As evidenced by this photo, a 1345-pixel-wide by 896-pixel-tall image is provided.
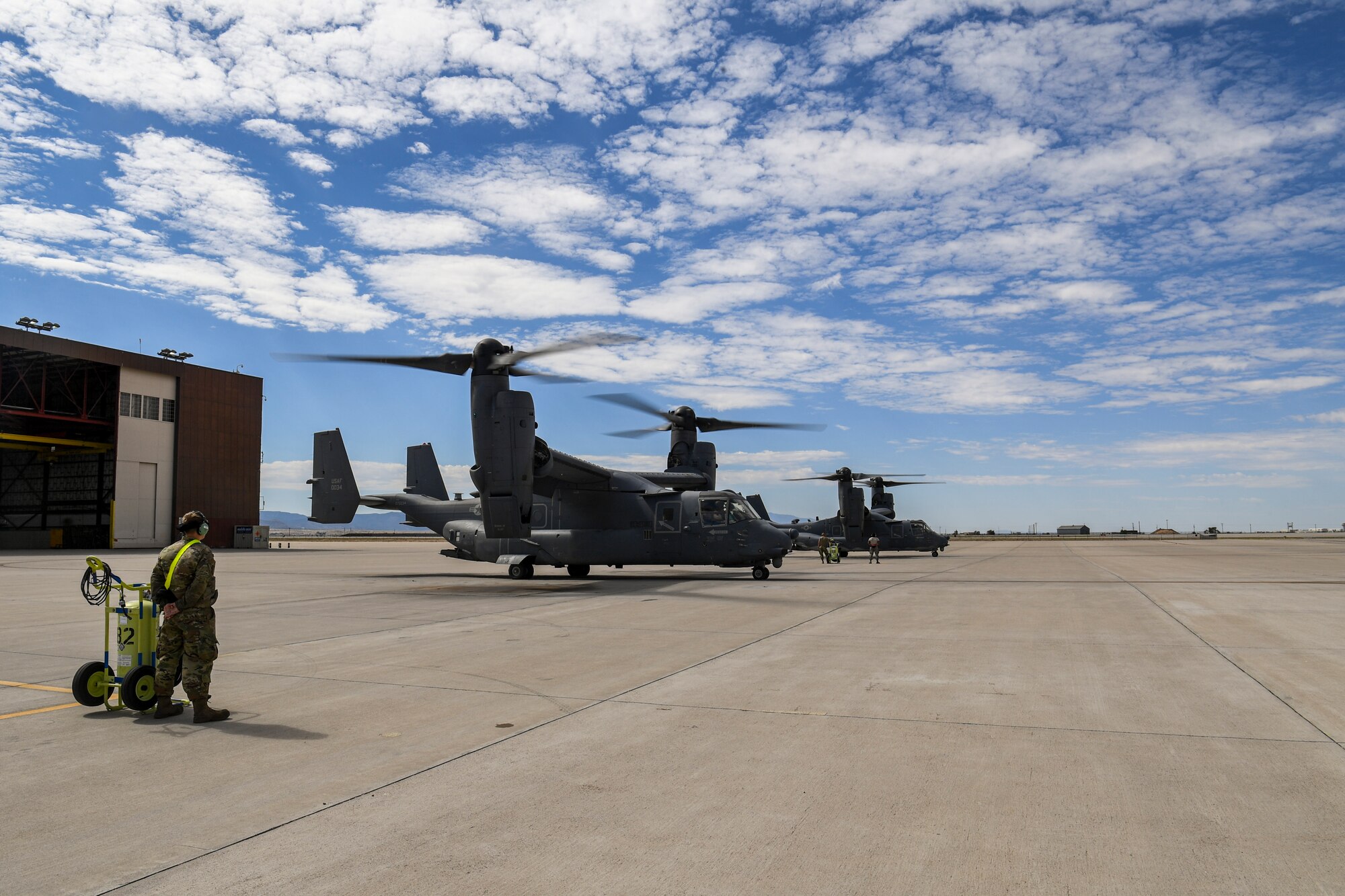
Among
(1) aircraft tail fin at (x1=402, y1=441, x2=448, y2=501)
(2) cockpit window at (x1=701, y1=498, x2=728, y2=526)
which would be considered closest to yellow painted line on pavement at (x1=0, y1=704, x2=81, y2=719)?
(2) cockpit window at (x1=701, y1=498, x2=728, y2=526)

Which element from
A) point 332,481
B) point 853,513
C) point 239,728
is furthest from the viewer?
point 853,513

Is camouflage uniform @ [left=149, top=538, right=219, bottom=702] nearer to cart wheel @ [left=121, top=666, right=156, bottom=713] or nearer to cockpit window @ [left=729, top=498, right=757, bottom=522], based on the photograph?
cart wheel @ [left=121, top=666, right=156, bottom=713]

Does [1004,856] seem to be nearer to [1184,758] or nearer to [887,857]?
[887,857]

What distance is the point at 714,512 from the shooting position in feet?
73.2

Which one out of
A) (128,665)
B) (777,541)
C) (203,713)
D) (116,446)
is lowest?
(203,713)

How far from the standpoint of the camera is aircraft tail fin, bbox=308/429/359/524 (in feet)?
91.2

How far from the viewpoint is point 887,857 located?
13.1 ft

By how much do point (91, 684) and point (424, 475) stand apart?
21675mm

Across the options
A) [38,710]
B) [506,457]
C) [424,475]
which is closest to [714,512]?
[506,457]

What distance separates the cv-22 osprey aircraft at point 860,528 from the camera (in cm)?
3934

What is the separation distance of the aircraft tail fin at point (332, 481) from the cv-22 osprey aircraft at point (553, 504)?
5 cm

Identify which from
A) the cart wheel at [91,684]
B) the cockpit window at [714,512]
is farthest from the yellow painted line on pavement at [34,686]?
the cockpit window at [714,512]

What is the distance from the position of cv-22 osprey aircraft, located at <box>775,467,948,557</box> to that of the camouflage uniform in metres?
31.9

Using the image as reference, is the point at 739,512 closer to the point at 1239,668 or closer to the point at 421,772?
the point at 1239,668
